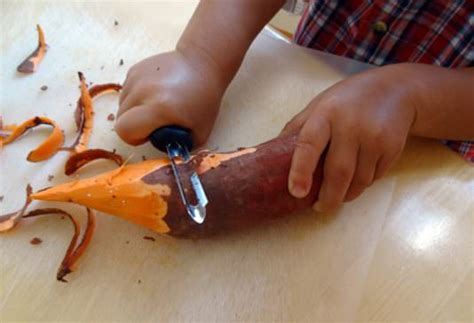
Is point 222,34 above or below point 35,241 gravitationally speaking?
above

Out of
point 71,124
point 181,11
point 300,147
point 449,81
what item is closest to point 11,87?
point 71,124

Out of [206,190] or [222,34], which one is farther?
[222,34]

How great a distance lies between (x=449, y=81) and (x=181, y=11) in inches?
18.2

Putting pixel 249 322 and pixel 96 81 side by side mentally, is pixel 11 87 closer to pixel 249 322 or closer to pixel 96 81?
pixel 96 81

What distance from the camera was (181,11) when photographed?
30.7 inches

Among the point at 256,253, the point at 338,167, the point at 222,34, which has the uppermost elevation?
the point at 222,34

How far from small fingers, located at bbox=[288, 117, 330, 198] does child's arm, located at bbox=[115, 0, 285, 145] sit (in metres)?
0.15

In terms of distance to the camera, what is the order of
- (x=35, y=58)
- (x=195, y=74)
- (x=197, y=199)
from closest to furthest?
1. (x=197, y=199)
2. (x=195, y=74)
3. (x=35, y=58)

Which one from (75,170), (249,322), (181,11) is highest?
(181,11)

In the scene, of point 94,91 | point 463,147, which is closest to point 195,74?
point 94,91

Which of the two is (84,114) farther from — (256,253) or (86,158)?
(256,253)

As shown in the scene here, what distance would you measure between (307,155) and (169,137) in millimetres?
169

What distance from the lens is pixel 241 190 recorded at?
49cm

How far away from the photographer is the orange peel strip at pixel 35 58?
685 mm
